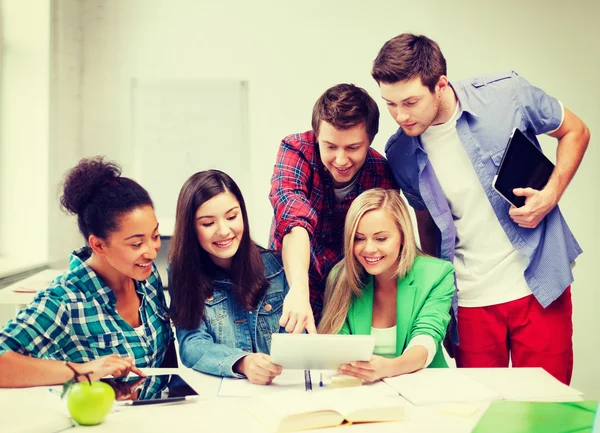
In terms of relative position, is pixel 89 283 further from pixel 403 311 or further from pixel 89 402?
pixel 403 311

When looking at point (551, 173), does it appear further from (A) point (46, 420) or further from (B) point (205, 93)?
(B) point (205, 93)

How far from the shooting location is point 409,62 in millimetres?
1951

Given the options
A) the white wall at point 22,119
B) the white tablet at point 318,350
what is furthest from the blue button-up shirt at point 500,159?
the white wall at point 22,119

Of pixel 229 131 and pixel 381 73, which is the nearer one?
pixel 381 73

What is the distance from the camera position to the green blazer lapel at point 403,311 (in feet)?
6.23

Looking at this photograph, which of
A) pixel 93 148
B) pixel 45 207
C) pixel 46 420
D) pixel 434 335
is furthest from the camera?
pixel 93 148

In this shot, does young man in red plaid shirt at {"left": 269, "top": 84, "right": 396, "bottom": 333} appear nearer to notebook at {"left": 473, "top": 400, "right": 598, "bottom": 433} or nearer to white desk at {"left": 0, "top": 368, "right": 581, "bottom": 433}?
white desk at {"left": 0, "top": 368, "right": 581, "bottom": 433}

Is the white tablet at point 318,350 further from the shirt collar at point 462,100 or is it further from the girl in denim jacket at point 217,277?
the shirt collar at point 462,100

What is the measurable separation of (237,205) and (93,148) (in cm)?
204

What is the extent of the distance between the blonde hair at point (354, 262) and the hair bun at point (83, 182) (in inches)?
28.8

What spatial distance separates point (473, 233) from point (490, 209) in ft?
0.31

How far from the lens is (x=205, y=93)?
3.77 metres

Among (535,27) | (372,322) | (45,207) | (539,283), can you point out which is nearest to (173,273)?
(372,322)

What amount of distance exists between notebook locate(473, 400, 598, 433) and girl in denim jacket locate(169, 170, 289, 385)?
74 cm
